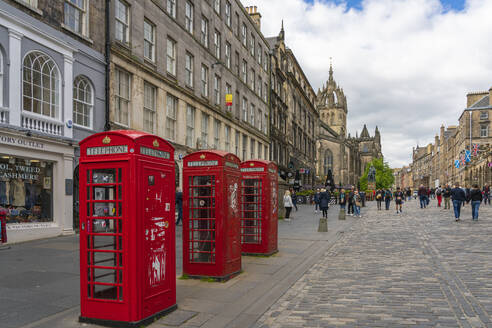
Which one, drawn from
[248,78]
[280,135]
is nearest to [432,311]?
[248,78]

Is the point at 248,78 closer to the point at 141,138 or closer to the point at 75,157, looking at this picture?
the point at 75,157

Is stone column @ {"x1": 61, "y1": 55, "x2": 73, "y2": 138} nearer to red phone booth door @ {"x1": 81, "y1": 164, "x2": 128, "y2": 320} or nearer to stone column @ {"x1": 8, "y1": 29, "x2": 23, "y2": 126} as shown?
stone column @ {"x1": 8, "y1": 29, "x2": 23, "y2": 126}

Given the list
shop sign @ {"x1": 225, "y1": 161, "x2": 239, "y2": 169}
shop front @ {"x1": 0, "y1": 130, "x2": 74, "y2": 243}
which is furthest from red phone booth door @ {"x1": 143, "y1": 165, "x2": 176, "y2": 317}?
shop front @ {"x1": 0, "y1": 130, "x2": 74, "y2": 243}

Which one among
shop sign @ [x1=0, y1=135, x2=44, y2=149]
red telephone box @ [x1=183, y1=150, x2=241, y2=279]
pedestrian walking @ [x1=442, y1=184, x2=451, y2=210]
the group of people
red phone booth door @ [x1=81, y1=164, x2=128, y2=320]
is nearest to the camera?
red phone booth door @ [x1=81, y1=164, x2=128, y2=320]

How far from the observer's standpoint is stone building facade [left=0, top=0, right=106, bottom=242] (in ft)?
42.2

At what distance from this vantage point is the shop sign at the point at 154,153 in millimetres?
5555

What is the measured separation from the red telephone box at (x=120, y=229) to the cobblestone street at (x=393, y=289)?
62.8 inches

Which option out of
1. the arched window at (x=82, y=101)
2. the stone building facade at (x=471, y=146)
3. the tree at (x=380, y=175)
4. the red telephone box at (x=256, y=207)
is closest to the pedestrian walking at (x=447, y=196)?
the stone building facade at (x=471, y=146)

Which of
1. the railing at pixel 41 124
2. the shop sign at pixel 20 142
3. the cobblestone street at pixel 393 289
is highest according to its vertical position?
the railing at pixel 41 124

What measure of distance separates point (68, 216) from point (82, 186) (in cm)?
1034

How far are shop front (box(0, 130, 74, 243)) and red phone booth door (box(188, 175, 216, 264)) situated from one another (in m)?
6.79

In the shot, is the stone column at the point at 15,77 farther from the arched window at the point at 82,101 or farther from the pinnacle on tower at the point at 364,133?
the pinnacle on tower at the point at 364,133

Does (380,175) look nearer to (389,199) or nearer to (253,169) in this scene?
(389,199)

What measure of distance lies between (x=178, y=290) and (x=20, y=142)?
835 cm
